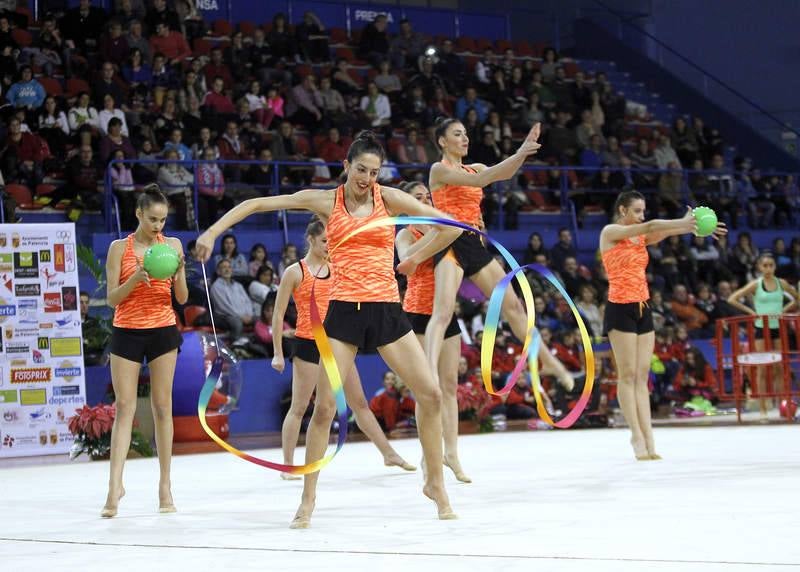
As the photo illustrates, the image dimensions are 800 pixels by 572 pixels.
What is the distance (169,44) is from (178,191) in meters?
3.21

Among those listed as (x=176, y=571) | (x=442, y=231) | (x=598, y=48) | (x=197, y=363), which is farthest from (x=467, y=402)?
(x=598, y=48)

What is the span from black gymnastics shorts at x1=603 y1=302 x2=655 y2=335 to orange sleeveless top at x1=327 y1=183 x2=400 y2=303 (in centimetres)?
407

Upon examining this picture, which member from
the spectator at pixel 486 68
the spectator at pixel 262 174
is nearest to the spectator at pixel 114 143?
the spectator at pixel 262 174

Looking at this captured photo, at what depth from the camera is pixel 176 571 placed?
4.71m

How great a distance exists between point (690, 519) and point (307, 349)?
12.6ft

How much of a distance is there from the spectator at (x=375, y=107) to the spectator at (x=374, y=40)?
153 cm

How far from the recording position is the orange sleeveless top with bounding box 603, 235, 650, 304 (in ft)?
31.7

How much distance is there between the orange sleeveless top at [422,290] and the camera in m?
8.31

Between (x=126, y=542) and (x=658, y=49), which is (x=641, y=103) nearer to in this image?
(x=658, y=49)

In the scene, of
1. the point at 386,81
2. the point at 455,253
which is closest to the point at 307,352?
the point at 455,253

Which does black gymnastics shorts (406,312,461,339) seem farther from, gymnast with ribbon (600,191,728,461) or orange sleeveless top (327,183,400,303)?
orange sleeveless top (327,183,400,303)

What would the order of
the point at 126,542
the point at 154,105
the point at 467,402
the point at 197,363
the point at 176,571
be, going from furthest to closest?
1. the point at 154,105
2. the point at 467,402
3. the point at 197,363
4. the point at 126,542
5. the point at 176,571

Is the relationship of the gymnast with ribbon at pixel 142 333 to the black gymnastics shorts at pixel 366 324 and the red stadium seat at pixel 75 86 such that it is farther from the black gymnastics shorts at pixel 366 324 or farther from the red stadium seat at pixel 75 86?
the red stadium seat at pixel 75 86

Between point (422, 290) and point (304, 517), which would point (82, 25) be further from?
point (304, 517)
